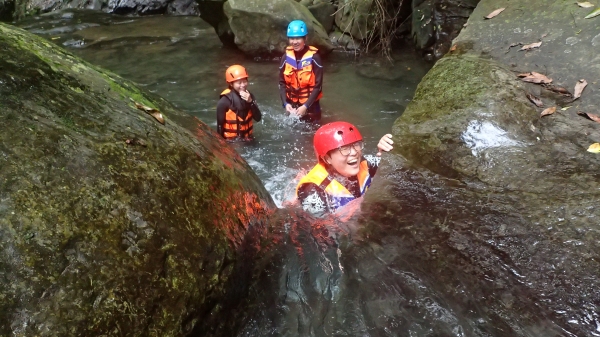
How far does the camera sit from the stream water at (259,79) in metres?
6.42

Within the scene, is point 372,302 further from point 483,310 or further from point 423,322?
point 483,310

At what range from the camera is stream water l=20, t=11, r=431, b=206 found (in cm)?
642

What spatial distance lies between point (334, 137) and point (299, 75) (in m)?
3.46

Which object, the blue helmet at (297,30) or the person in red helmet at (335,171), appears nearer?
the person in red helmet at (335,171)

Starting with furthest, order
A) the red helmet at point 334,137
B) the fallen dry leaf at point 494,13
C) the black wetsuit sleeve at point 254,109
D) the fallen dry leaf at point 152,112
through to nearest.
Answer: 1. the black wetsuit sleeve at point 254,109
2. the fallen dry leaf at point 494,13
3. the red helmet at point 334,137
4. the fallen dry leaf at point 152,112

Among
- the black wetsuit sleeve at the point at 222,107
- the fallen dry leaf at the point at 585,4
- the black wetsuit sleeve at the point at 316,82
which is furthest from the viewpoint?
the black wetsuit sleeve at the point at 316,82

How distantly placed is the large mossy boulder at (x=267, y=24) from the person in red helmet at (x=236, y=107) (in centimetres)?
380

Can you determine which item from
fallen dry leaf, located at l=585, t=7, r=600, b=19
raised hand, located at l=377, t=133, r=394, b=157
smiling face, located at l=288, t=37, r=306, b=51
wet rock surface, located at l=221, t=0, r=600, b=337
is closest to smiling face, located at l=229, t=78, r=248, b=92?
smiling face, located at l=288, t=37, r=306, b=51

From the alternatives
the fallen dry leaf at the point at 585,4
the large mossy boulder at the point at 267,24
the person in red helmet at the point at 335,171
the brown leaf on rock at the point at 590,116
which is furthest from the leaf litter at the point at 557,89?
the large mossy boulder at the point at 267,24

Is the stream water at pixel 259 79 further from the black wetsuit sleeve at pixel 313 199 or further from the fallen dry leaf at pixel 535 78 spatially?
the fallen dry leaf at pixel 535 78

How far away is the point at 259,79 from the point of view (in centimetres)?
903

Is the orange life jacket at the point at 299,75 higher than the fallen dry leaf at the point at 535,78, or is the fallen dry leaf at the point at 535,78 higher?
the fallen dry leaf at the point at 535,78

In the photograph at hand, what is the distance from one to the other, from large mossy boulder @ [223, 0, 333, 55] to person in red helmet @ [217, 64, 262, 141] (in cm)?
380

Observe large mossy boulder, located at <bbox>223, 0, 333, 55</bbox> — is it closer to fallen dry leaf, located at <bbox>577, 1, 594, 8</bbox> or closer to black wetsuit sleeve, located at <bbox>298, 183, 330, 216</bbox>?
fallen dry leaf, located at <bbox>577, 1, 594, 8</bbox>
